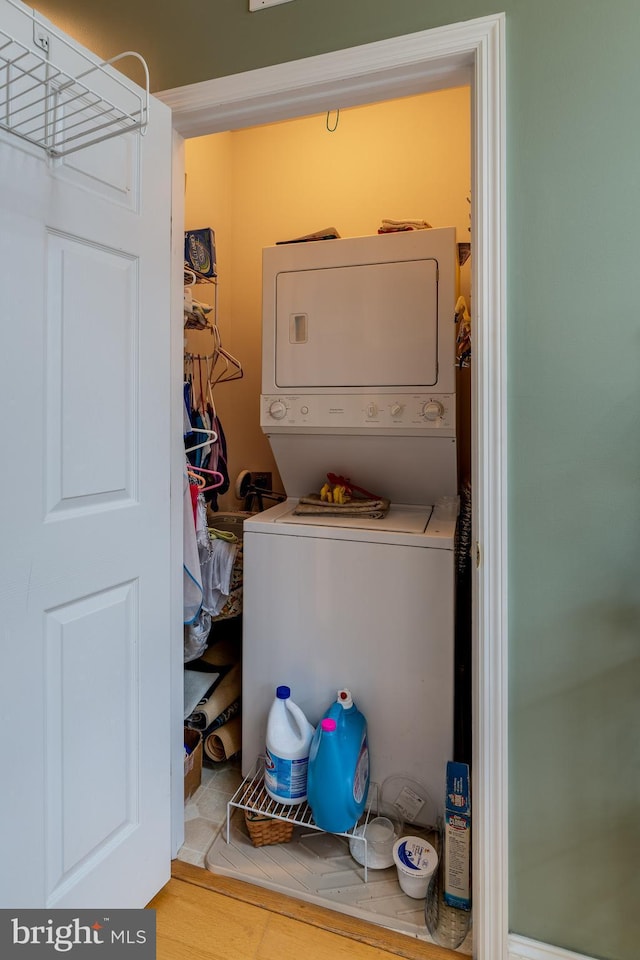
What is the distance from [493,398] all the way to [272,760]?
Result: 4.27ft

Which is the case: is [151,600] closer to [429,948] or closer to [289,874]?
[289,874]

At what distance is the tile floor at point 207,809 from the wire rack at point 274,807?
9 cm

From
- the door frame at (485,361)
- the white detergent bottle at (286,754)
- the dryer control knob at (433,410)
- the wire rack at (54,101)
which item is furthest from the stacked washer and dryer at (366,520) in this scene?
the wire rack at (54,101)

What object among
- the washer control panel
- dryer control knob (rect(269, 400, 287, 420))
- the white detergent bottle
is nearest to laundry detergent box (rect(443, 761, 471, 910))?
the white detergent bottle

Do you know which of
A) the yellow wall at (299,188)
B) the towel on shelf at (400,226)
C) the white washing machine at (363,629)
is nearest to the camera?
the white washing machine at (363,629)

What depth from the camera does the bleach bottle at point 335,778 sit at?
4.91 ft

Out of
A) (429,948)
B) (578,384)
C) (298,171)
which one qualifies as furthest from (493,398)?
(298,171)

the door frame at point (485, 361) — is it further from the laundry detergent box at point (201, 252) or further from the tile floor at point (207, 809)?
the tile floor at point (207, 809)

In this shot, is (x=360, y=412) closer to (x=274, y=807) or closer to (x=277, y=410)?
(x=277, y=410)

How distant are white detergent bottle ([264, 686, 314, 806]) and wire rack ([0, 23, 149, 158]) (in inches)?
62.0

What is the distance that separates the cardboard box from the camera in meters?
1.79

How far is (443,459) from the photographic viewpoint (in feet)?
6.31

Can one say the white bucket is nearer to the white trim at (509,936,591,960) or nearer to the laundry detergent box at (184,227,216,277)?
the white trim at (509,936,591,960)

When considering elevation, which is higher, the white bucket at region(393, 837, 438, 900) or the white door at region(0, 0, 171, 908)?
the white door at region(0, 0, 171, 908)
